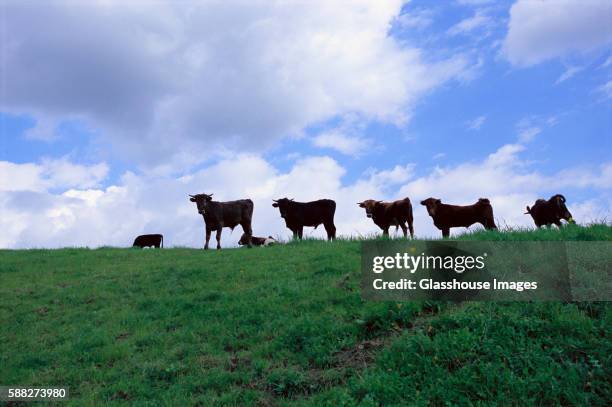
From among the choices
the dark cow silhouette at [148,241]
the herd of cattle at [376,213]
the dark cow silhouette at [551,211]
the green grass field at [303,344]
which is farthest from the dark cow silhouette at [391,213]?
the dark cow silhouette at [148,241]

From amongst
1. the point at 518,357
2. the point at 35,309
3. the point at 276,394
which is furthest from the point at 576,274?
the point at 35,309

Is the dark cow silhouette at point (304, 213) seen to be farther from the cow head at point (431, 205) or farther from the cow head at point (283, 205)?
the cow head at point (431, 205)

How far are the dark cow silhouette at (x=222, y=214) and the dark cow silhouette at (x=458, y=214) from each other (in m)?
8.79

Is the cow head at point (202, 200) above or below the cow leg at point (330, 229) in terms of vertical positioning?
above

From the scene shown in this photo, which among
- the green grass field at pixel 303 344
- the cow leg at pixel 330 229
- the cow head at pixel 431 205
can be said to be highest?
the cow head at pixel 431 205

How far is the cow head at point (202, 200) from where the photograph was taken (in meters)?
25.1

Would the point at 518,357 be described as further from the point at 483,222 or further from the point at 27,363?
the point at 483,222

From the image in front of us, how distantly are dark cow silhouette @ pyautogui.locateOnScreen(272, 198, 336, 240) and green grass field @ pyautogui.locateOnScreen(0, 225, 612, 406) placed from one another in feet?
34.6

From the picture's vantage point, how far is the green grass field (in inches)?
293

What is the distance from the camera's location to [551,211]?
68.7 feet

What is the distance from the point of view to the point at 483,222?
2194cm

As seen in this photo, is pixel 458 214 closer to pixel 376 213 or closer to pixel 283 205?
pixel 376 213

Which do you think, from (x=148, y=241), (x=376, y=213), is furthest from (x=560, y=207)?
(x=148, y=241)

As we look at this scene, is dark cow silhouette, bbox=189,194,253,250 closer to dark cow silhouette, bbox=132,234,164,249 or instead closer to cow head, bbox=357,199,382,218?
cow head, bbox=357,199,382,218
